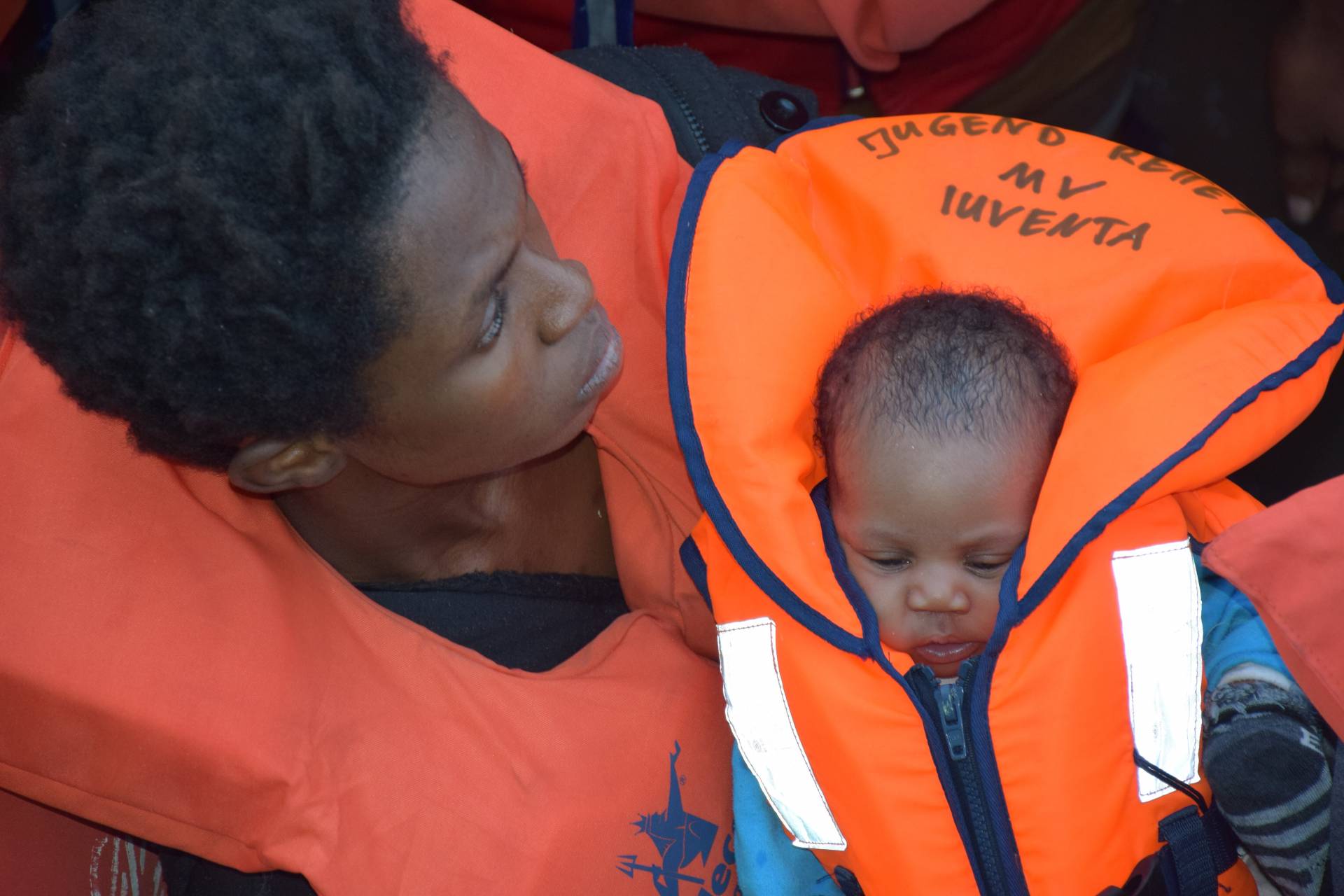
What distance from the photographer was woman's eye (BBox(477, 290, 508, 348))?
121 centimetres

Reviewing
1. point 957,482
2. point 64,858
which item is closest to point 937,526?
point 957,482

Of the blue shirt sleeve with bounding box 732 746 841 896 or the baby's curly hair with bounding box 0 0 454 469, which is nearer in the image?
the baby's curly hair with bounding box 0 0 454 469

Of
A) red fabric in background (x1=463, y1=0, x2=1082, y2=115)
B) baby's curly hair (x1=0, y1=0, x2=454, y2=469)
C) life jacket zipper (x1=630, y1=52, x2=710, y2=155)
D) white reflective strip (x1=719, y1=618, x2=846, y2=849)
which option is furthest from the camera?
red fabric in background (x1=463, y1=0, x2=1082, y2=115)

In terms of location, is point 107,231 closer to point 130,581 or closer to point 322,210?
point 322,210

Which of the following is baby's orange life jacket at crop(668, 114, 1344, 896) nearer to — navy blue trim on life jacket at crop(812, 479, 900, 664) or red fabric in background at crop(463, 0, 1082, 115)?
navy blue trim on life jacket at crop(812, 479, 900, 664)

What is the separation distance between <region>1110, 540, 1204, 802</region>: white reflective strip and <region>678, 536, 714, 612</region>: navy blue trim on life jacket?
1.56 feet

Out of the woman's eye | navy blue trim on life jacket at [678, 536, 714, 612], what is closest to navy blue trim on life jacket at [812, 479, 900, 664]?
navy blue trim on life jacket at [678, 536, 714, 612]

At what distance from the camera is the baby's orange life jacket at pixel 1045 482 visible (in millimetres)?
1353

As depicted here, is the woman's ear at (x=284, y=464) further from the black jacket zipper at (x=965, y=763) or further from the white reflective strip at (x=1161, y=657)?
the white reflective strip at (x=1161, y=657)

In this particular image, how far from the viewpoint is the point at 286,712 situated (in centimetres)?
129

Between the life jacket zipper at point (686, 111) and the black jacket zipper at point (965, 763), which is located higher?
the life jacket zipper at point (686, 111)

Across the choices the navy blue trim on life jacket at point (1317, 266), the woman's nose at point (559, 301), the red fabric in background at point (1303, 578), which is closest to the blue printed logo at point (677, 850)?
the woman's nose at point (559, 301)

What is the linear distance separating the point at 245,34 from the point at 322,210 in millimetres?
164

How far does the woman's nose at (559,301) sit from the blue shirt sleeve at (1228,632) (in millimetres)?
754
